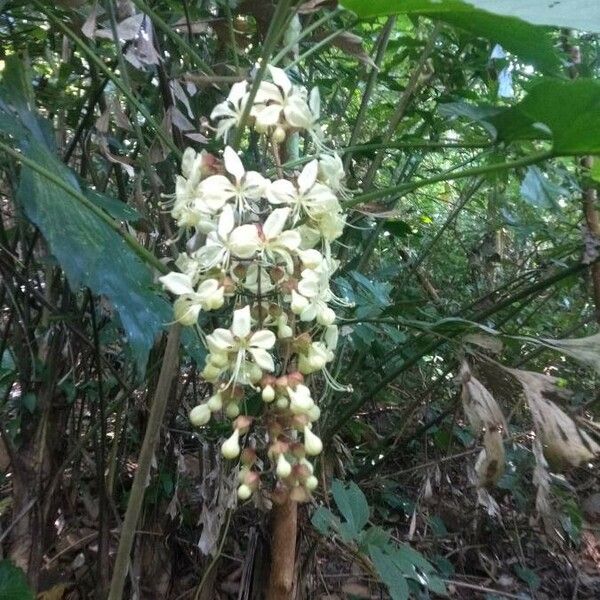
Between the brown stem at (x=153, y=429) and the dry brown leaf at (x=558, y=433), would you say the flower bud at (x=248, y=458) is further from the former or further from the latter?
the dry brown leaf at (x=558, y=433)

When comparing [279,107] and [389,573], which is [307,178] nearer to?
[279,107]

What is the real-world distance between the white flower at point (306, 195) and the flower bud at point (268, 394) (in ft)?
0.48

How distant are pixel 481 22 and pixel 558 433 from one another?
394 mm

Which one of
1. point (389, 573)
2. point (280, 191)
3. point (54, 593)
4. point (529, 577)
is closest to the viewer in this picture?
point (280, 191)

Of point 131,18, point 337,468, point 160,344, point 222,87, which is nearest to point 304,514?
point 337,468

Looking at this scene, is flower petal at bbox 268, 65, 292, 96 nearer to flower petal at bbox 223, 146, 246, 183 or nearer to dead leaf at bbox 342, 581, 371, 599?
flower petal at bbox 223, 146, 246, 183

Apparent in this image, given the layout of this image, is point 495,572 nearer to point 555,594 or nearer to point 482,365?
point 555,594

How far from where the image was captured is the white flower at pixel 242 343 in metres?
0.56

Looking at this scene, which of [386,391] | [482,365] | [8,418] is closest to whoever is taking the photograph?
[482,365]

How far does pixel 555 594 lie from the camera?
165 cm

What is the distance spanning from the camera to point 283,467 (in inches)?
22.7

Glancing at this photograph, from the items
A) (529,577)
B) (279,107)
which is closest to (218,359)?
(279,107)

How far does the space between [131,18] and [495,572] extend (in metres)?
1.47

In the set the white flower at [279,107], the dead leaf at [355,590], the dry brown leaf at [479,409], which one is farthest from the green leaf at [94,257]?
the dead leaf at [355,590]
